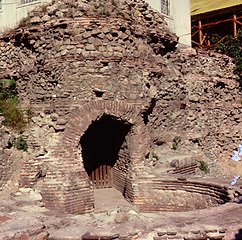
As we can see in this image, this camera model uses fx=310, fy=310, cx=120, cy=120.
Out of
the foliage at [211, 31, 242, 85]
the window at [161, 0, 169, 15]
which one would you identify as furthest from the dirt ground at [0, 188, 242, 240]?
the foliage at [211, 31, 242, 85]

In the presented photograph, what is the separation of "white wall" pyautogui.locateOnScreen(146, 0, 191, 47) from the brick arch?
4.68 m

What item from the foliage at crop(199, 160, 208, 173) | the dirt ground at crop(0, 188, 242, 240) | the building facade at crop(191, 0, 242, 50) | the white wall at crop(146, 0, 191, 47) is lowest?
the dirt ground at crop(0, 188, 242, 240)

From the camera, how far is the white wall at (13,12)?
8.95m

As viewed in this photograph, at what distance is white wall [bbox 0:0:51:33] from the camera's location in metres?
8.95

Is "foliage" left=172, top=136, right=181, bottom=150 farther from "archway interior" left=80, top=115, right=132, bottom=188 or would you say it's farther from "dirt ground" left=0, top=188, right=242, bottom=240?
"dirt ground" left=0, top=188, right=242, bottom=240

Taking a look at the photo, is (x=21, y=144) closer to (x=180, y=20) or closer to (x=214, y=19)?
(x=180, y=20)

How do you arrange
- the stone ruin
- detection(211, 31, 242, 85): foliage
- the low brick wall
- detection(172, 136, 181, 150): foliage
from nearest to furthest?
the low brick wall, the stone ruin, detection(172, 136, 181, 150): foliage, detection(211, 31, 242, 85): foliage

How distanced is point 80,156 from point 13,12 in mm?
5039

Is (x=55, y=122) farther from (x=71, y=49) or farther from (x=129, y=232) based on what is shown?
(x=129, y=232)

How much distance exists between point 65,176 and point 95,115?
1.64m

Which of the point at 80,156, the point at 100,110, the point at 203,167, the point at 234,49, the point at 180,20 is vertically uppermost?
the point at 180,20

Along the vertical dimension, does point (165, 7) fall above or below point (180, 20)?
above

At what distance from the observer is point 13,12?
9297 millimetres

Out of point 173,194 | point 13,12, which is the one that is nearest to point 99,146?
point 173,194
